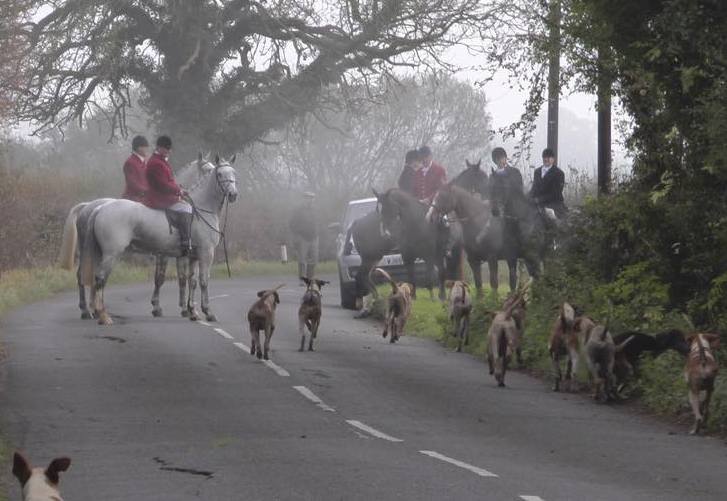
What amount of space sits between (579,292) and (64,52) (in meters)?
28.7

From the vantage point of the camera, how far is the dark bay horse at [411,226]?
2769cm

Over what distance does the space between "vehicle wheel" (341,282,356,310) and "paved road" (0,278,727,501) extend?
8.01 m

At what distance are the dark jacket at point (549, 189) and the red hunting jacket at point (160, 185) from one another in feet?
19.2

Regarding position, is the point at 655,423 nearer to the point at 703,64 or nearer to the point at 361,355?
the point at 703,64

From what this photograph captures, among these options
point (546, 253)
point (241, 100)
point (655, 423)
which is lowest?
point (655, 423)

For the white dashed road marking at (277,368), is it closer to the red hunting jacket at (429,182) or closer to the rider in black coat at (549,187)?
the rider in black coat at (549,187)

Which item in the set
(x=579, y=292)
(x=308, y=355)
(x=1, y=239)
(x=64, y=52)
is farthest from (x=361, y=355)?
(x=64, y=52)

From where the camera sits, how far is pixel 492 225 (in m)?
26.8

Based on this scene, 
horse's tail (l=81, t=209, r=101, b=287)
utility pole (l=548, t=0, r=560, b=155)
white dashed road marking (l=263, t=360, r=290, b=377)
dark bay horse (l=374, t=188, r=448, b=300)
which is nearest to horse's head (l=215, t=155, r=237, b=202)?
horse's tail (l=81, t=209, r=101, b=287)

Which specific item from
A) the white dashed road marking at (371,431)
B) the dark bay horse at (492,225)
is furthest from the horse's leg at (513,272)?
the white dashed road marking at (371,431)

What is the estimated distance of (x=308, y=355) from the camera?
20.9 m

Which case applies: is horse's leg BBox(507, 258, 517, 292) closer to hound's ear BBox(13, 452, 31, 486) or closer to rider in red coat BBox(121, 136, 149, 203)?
rider in red coat BBox(121, 136, 149, 203)

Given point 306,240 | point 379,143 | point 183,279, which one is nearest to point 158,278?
point 183,279

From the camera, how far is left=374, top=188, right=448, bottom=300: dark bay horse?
90.8 feet
